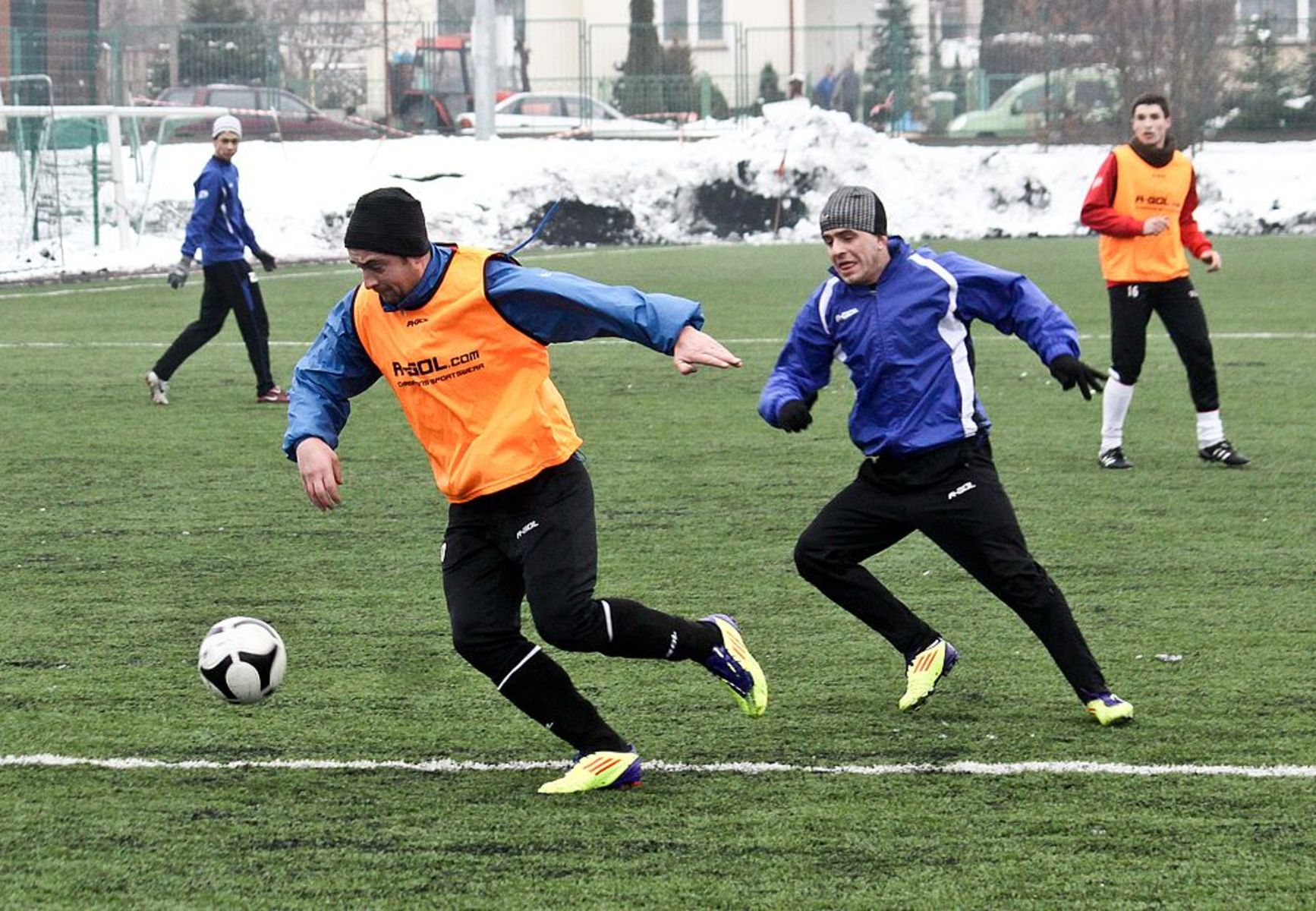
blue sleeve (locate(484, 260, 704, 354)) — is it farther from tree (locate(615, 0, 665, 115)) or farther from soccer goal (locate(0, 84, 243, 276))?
tree (locate(615, 0, 665, 115))

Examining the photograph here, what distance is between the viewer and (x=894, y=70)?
43312mm

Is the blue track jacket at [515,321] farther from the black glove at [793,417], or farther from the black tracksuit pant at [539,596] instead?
the black glove at [793,417]

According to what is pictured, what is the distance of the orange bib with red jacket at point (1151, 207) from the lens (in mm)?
10969

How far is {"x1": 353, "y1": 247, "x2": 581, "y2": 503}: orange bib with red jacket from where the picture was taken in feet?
18.0

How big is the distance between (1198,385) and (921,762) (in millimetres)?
5947

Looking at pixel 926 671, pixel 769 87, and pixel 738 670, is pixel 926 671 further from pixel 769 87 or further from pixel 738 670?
pixel 769 87

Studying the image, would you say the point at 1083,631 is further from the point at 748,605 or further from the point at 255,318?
the point at 255,318

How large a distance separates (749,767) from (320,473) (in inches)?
59.2

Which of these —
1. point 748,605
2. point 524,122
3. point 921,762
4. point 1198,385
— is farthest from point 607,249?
point 921,762

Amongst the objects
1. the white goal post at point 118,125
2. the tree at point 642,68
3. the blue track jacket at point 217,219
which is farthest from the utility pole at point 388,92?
the blue track jacket at point 217,219

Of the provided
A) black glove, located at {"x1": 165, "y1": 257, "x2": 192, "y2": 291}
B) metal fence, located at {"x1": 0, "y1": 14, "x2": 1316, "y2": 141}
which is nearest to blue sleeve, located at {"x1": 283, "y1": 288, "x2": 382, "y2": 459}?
black glove, located at {"x1": 165, "y1": 257, "x2": 192, "y2": 291}

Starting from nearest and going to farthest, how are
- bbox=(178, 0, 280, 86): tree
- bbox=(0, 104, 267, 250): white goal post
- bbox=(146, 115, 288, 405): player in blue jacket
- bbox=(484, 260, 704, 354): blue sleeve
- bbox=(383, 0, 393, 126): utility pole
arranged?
bbox=(484, 260, 704, 354): blue sleeve < bbox=(146, 115, 288, 405): player in blue jacket < bbox=(0, 104, 267, 250): white goal post < bbox=(178, 0, 280, 86): tree < bbox=(383, 0, 393, 126): utility pole

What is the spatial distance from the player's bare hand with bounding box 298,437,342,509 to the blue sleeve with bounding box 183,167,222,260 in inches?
345

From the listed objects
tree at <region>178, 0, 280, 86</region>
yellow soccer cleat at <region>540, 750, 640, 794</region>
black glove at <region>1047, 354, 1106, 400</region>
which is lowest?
yellow soccer cleat at <region>540, 750, 640, 794</region>
